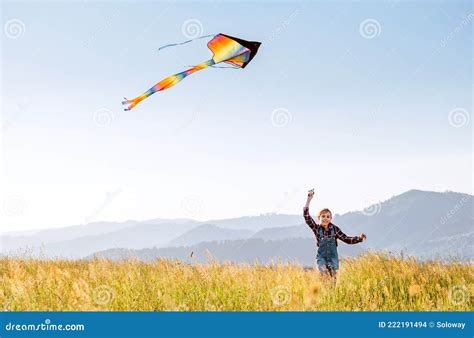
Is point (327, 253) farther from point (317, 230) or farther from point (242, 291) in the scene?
point (242, 291)

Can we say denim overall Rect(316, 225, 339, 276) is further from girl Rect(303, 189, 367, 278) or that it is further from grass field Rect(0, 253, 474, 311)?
Result: grass field Rect(0, 253, 474, 311)

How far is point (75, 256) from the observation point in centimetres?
1278

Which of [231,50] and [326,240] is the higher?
[231,50]

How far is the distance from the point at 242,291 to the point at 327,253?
2.07 m

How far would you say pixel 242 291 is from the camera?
7371 mm

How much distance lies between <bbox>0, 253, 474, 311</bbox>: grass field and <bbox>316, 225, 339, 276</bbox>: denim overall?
0.21 m

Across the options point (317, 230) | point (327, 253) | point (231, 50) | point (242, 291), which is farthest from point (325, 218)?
point (231, 50)

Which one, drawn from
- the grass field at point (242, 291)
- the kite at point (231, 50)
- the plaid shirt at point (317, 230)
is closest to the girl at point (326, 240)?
the plaid shirt at point (317, 230)

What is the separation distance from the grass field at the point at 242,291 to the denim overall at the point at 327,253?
210mm

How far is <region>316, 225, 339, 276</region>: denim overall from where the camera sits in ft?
29.1

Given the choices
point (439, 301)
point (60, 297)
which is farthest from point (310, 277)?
point (60, 297)

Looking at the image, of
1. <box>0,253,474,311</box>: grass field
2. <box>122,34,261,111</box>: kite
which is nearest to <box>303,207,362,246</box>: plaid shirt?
<box>0,253,474,311</box>: grass field
